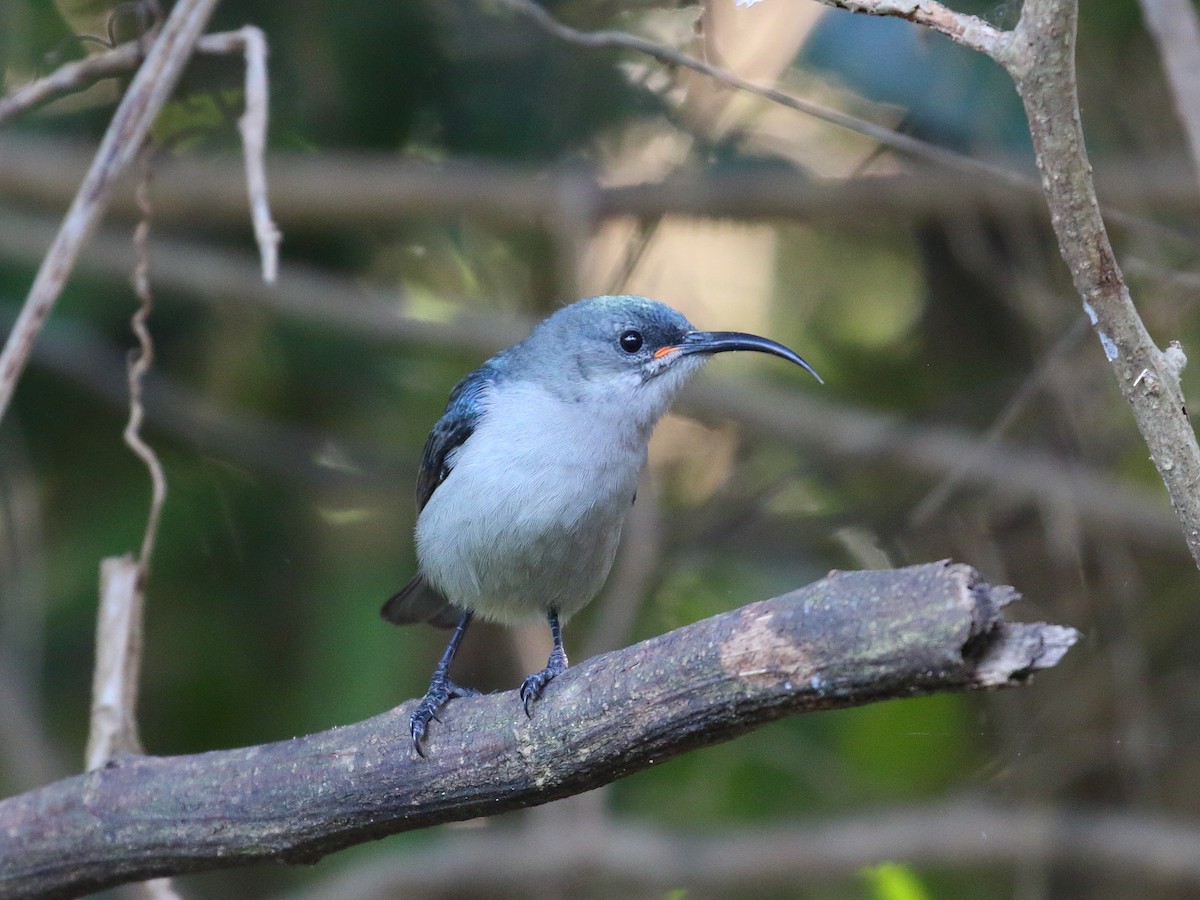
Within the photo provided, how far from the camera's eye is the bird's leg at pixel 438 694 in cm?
262

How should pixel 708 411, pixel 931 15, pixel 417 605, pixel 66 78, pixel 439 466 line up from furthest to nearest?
pixel 708 411, pixel 417 605, pixel 439 466, pixel 66 78, pixel 931 15

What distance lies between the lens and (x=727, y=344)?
145 inches

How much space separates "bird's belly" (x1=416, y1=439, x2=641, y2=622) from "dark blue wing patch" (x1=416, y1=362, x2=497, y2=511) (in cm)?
18

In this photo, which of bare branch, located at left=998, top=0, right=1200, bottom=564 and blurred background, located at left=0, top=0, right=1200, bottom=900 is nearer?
bare branch, located at left=998, top=0, right=1200, bottom=564

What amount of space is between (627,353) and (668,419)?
2222 millimetres

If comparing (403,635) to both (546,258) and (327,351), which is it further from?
→ (546,258)

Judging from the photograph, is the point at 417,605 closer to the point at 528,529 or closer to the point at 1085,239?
the point at 528,529

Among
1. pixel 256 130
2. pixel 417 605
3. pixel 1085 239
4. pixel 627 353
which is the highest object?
pixel 1085 239

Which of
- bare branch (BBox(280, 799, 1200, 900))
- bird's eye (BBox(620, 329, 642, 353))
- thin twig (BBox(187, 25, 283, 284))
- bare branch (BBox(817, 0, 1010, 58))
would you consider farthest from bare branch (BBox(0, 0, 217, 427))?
bare branch (BBox(280, 799, 1200, 900))

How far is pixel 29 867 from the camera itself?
2922 millimetres

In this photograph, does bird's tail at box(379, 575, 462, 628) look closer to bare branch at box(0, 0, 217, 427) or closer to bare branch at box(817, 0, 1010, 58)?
bare branch at box(0, 0, 217, 427)

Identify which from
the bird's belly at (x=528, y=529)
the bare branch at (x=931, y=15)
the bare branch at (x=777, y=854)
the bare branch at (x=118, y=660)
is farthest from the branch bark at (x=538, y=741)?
the bare branch at (x=777, y=854)

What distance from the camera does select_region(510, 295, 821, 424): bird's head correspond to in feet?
12.1

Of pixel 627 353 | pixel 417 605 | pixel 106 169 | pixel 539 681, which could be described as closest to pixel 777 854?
pixel 417 605
